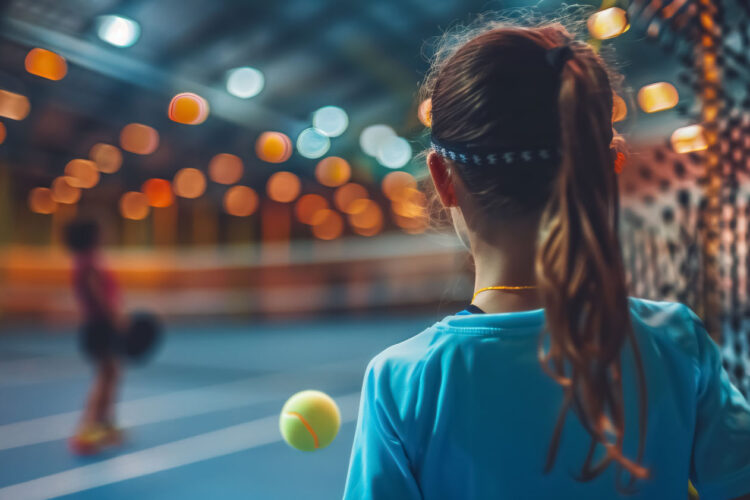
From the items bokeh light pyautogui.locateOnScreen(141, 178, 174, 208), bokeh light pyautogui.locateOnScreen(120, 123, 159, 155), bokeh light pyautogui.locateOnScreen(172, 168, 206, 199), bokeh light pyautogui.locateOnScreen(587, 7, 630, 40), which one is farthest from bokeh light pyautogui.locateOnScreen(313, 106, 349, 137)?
bokeh light pyautogui.locateOnScreen(587, 7, 630, 40)

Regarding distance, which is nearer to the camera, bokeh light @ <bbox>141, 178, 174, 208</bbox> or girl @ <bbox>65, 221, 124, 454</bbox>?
girl @ <bbox>65, 221, 124, 454</bbox>

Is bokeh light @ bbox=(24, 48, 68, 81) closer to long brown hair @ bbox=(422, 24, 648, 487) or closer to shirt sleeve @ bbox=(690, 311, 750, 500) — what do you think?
long brown hair @ bbox=(422, 24, 648, 487)

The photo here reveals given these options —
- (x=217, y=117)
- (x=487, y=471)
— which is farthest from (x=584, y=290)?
(x=217, y=117)

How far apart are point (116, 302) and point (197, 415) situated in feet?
3.83

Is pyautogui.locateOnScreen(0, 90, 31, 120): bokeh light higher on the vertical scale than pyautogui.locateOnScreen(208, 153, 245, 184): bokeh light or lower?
higher

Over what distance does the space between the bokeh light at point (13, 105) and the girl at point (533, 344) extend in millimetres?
8272

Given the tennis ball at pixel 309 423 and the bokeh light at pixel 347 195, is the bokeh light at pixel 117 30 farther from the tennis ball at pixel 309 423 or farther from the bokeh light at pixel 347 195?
the bokeh light at pixel 347 195

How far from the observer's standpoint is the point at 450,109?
0.71 metres

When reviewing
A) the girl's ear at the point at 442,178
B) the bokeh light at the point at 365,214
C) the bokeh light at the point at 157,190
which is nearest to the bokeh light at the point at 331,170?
the bokeh light at the point at 365,214

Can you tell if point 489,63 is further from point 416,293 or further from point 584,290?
point 416,293

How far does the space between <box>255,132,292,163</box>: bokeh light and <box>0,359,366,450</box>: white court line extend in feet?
16.7

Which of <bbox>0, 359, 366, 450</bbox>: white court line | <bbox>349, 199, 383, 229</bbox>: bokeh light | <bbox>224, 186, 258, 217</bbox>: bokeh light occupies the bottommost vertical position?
<bbox>0, 359, 366, 450</bbox>: white court line

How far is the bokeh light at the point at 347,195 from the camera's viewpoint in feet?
48.7

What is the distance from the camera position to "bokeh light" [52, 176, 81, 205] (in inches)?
538
